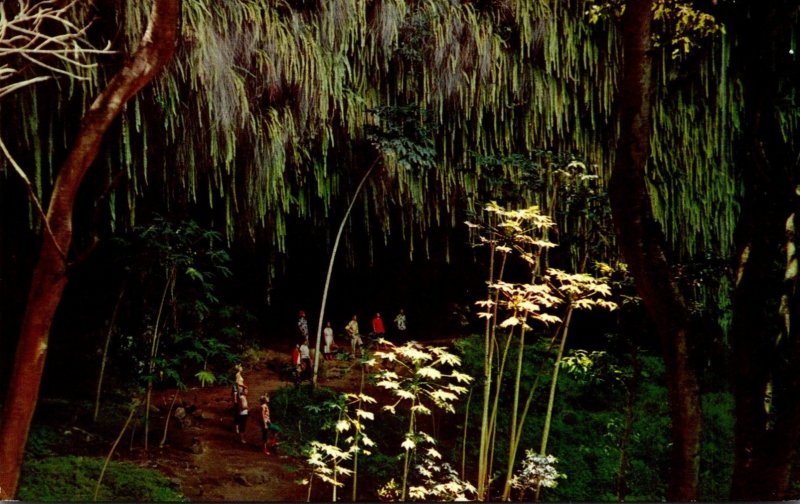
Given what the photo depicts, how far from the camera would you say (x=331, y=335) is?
3.02 metres

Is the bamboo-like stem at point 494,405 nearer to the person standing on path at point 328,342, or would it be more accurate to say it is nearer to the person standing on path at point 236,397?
the person standing on path at point 328,342

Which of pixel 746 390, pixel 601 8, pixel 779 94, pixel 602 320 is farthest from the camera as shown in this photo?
pixel 602 320

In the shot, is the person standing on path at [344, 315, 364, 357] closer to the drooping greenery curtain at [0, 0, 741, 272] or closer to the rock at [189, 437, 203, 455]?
the drooping greenery curtain at [0, 0, 741, 272]

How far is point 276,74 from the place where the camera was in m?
3.39

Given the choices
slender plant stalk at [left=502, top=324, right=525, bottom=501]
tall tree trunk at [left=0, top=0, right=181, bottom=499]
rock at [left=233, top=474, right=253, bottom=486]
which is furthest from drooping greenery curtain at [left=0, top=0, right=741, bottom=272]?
rock at [left=233, top=474, right=253, bottom=486]

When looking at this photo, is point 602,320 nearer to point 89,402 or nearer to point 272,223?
point 272,223

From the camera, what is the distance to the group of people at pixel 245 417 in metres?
2.87

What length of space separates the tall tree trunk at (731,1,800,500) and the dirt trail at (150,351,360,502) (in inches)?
69.4

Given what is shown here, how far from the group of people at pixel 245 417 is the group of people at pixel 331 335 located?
27cm

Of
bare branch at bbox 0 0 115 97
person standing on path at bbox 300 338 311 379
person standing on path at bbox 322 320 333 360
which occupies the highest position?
bare branch at bbox 0 0 115 97

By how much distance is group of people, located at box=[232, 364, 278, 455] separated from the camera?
9.42 feet

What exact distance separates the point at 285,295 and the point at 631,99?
206 cm

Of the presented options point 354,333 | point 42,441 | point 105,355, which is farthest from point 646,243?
point 105,355

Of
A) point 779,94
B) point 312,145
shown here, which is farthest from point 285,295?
point 779,94
